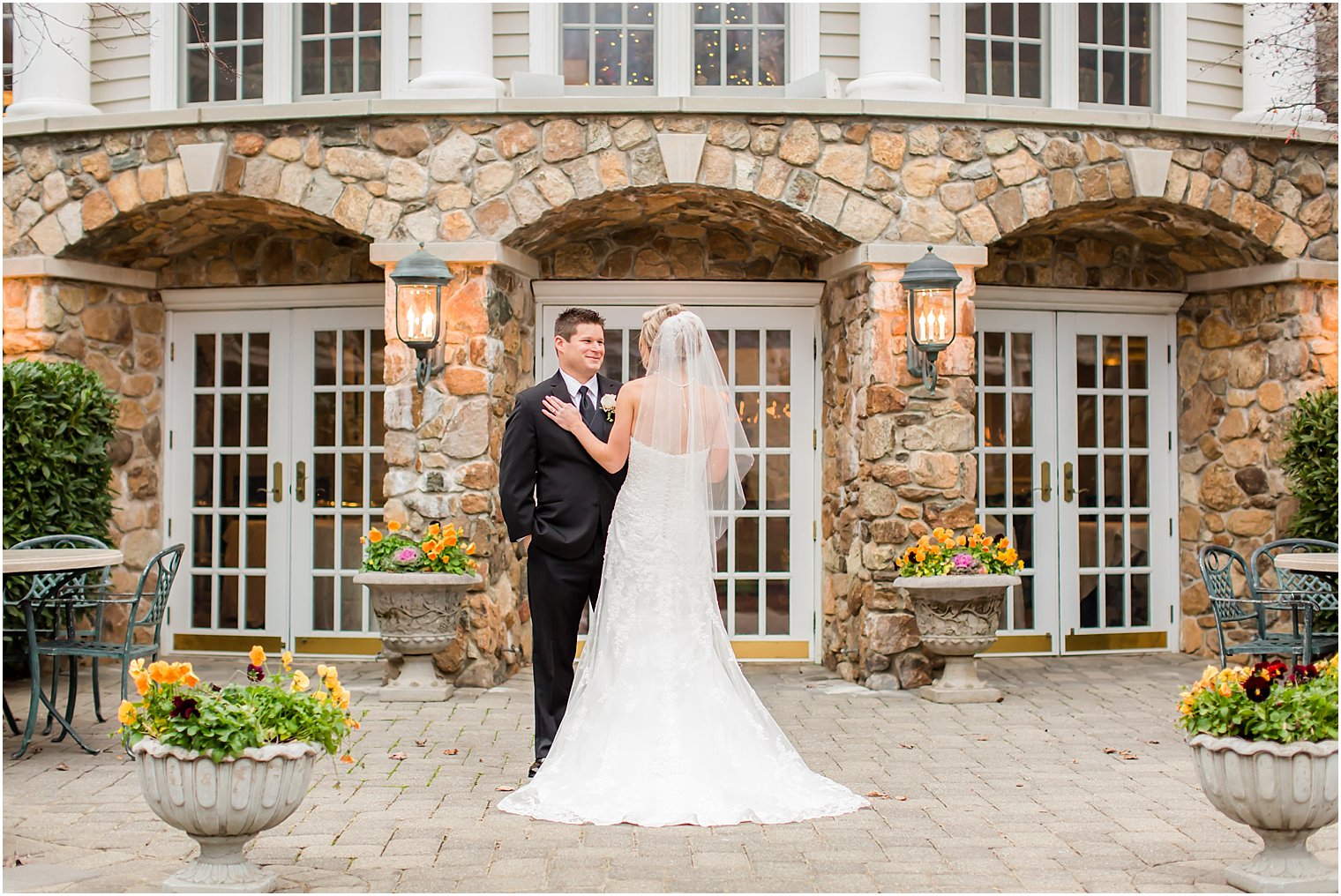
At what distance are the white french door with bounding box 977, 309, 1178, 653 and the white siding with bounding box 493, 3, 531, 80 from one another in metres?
3.50

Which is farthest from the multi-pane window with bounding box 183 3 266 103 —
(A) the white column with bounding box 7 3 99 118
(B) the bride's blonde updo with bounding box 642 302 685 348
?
(B) the bride's blonde updo with bounding box 642 302 685 348

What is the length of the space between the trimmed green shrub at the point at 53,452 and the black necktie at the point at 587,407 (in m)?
3.83

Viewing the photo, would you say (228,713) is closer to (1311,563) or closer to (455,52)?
(1311,563)

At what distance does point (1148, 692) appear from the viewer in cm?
813

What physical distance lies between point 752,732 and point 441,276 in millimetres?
3663

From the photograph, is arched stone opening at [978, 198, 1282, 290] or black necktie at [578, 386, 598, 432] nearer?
black necktie at [578, 386, 598, 432]

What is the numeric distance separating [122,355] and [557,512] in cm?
495

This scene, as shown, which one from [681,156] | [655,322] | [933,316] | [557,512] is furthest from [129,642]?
[933,316]

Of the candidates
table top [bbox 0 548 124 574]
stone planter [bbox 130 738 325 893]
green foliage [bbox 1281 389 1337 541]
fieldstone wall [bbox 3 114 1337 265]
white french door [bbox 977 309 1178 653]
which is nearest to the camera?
stone planter [bbox 130 738 325 893]

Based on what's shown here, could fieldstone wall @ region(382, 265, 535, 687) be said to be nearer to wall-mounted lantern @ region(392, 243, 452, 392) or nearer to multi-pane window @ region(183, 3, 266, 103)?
wall-mounted lantern @ region(392, 243, 452, 392)

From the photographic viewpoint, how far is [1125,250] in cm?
972

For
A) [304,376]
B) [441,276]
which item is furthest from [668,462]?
[304,376]

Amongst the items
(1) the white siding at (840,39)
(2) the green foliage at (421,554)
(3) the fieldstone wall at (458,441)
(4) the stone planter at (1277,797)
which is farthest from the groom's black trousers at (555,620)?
(1) the white siding at (840,39)

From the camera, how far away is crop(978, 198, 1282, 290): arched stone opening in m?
8.80
